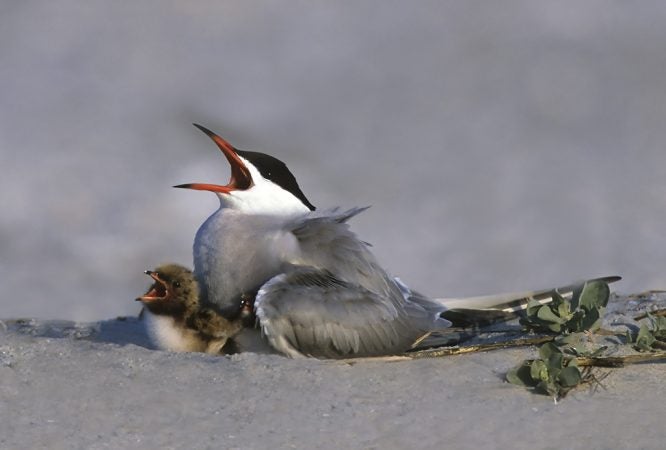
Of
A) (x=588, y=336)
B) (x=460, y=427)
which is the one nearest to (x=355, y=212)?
(x=588, y=336)

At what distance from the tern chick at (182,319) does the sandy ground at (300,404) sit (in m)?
0.29

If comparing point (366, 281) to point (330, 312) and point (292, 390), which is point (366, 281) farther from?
point (292, 390)

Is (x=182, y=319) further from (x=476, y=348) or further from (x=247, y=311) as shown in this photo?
(x=476, y=348)

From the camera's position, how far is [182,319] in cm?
552

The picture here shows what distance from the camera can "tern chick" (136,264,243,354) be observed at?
17.8 ft

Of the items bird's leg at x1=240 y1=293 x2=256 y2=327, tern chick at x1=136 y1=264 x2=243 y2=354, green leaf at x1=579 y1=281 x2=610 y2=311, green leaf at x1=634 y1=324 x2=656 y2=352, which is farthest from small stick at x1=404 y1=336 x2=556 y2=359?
tern chick at x1=136 y1=264 x2=243 y2=354

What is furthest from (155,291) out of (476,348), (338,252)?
(476,348)

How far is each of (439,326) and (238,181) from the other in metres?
1.22

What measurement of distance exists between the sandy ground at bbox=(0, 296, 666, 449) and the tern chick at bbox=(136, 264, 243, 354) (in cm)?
29

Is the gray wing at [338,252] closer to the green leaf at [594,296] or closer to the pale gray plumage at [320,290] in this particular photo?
the pale gray plumage at [320,290]

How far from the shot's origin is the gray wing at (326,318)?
5.24 metres

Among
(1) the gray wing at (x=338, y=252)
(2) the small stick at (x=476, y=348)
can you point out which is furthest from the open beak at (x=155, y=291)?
(2) the small stick at (x=476, y=348)

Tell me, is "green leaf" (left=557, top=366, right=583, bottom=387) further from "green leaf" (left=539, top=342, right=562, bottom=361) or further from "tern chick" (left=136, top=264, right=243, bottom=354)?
"tern chick" (left=136, top=264, right=243, bottom=354)

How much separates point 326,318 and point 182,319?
696 millimetres
